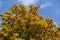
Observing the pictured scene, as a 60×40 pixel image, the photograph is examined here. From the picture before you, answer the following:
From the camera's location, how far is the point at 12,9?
29047mm

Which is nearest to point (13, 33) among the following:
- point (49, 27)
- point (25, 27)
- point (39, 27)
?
point (25, 27)

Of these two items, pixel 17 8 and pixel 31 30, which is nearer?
pixel 31 30

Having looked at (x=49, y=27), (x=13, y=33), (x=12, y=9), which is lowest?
(x=13, y=33)

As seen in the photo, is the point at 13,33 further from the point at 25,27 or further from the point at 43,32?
the point at 43,32

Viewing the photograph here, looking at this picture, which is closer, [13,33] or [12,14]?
[13,33]

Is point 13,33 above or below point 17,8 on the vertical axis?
below

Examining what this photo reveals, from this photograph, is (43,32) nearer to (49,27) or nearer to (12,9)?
(49,27)

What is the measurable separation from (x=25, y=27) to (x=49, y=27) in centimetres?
363

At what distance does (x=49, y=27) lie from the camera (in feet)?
95.4

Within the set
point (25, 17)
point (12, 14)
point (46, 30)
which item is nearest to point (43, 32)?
point (46, 30)

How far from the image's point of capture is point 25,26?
27.6 metres

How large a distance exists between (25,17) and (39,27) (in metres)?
2.45

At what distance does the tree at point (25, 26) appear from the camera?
2718 centimetres

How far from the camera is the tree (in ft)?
89.2
